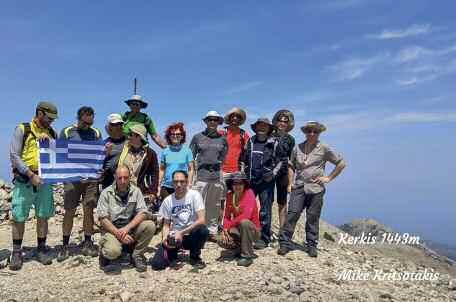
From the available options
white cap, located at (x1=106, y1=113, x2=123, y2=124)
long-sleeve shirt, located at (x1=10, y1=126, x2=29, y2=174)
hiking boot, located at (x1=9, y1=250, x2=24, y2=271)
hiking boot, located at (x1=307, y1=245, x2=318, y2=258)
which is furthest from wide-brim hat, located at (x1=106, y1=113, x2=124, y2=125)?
hiking boot, located at (x1=307, y1=245, x2=318, y2=258)

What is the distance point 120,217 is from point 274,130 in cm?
427

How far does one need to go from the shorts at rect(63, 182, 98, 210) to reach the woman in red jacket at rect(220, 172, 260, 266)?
126 inches

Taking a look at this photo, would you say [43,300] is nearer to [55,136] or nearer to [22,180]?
[22,180]

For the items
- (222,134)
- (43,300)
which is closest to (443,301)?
(222,134)

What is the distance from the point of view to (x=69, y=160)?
887 cm

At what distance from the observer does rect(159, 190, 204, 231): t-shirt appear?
8.20 meters

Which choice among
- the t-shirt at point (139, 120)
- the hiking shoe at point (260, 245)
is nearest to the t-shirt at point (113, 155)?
the t-shirt at point (139, 120)

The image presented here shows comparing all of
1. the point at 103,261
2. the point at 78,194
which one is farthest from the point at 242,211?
the point at 78,194

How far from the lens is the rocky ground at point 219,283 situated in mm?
7207

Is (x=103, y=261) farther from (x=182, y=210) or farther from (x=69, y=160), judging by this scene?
(x=69, y=160)

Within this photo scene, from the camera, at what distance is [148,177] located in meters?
9.18

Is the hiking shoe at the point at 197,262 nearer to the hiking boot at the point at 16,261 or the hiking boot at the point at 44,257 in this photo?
the hiking boot at the point at 44,257

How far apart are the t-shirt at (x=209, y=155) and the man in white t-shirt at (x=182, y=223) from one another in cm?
114

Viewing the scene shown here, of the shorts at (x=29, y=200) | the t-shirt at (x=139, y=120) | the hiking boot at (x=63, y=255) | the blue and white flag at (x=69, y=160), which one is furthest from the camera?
the t-shirt at (x=139, y=120)
